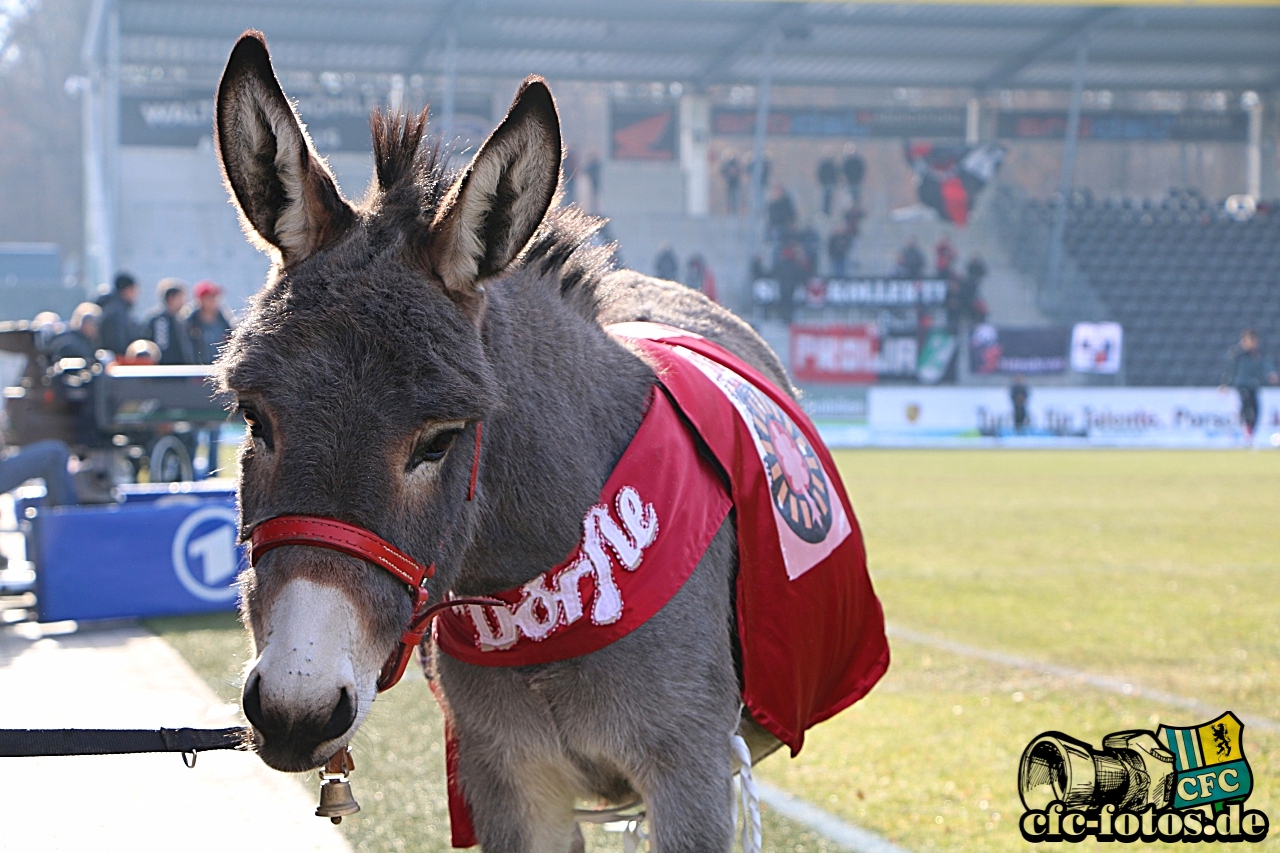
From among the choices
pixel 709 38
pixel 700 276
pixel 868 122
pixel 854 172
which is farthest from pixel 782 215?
pixel 868 122

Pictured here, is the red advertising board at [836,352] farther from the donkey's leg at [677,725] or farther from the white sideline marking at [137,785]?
the donkey's leg at [677,725]

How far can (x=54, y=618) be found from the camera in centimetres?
754

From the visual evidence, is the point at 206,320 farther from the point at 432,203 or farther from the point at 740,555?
the point at 432,203

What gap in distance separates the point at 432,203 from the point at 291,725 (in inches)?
38.1

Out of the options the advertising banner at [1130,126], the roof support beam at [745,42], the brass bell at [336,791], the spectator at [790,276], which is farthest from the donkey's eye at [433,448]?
the advertising banner at [1130,126]

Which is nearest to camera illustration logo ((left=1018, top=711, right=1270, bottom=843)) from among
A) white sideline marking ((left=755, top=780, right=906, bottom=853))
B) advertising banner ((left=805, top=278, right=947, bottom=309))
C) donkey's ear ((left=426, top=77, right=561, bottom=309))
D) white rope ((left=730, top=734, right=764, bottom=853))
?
white sideline marking ((left=755, top=780, right=906, bottom=853))

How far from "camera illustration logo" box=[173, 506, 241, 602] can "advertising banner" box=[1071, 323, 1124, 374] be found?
27.1m

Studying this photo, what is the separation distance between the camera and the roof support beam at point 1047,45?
111 ft

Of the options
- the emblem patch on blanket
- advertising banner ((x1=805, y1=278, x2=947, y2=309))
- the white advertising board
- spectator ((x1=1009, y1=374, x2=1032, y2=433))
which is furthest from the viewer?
advertising banner ((x1=805, y1=278, x2=947, y2=309))

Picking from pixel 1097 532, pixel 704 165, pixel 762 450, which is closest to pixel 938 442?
pixel 1097 532

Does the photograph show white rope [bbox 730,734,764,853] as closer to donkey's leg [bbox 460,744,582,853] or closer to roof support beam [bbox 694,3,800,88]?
donkey's leg [bbox 460,744,582,853]

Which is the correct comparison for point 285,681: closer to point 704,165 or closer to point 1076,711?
point 1076,711

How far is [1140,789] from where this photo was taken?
4188mm

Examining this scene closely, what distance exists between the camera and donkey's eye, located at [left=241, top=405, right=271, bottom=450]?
2.06m
